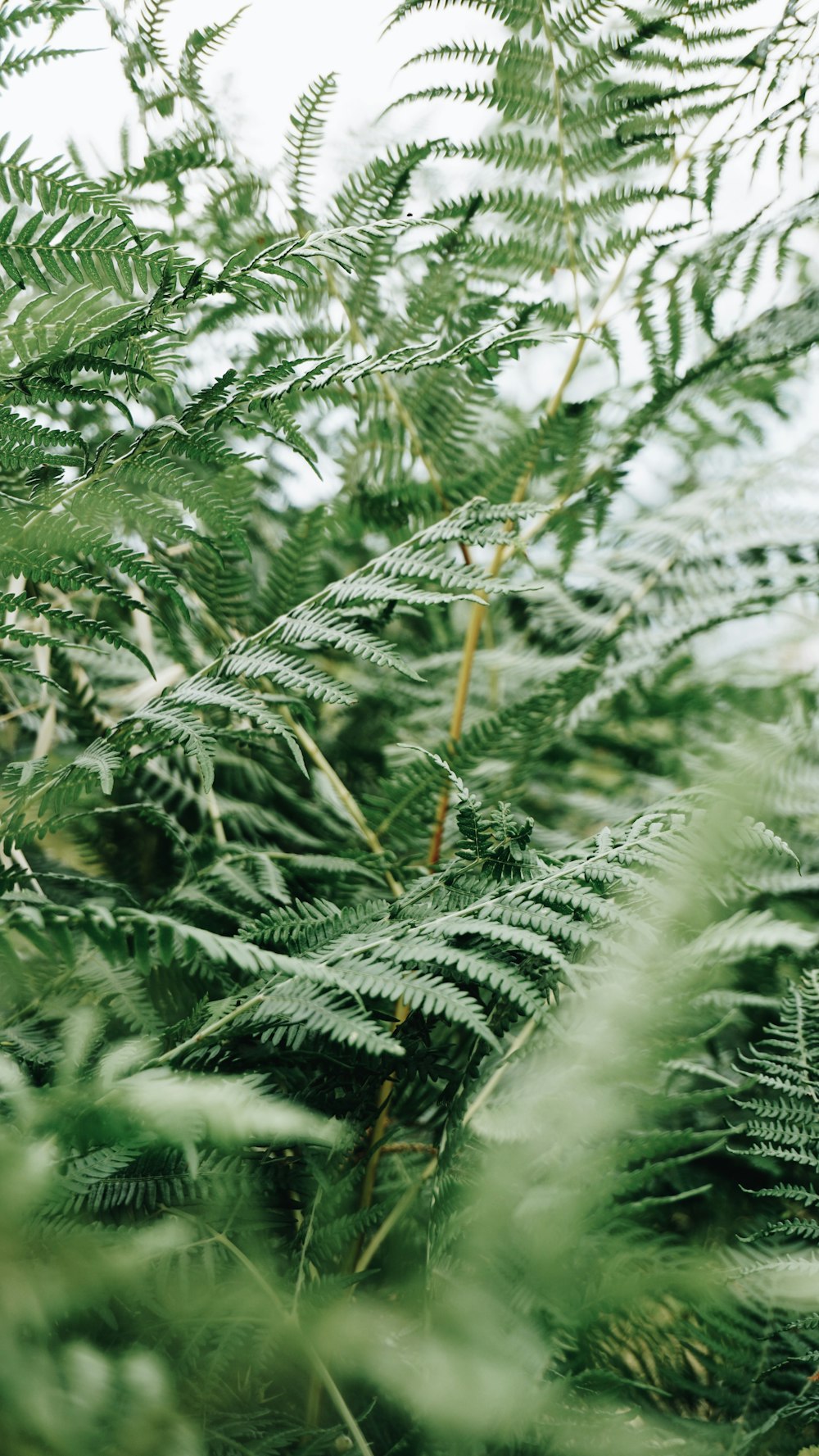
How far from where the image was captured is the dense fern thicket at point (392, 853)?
1.36ft

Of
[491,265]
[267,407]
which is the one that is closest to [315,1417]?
[267,407]

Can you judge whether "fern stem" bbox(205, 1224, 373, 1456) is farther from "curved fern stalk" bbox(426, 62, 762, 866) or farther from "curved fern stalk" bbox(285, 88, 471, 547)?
"curved fern stalk" bbox(285, 88, 471, 547)

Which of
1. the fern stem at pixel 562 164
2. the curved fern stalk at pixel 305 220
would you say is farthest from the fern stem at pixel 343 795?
the fern stem at pixel 562 164

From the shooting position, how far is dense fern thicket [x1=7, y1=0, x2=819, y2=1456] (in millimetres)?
414

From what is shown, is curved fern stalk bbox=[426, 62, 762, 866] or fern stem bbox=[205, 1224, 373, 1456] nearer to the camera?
fern stem bbox=[205, 1224, 373, 1456]

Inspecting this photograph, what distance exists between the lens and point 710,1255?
1.64ft

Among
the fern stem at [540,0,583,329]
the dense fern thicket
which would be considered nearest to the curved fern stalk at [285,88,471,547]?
the dense fern thicket

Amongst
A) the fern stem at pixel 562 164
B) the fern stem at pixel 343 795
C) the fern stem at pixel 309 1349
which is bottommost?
the fern stem at pixel 309 1349

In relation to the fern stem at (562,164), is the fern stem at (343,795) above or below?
below

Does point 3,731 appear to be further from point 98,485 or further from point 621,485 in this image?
point 621,485

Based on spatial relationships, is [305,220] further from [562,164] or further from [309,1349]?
[309,1349]

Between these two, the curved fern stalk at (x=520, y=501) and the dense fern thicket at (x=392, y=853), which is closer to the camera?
the dense fern thicket at (x=392, y=853)

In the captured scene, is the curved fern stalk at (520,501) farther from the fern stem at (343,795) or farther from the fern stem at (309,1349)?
the fern stem at (309,1349)

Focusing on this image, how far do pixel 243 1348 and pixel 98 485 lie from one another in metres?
0.49
